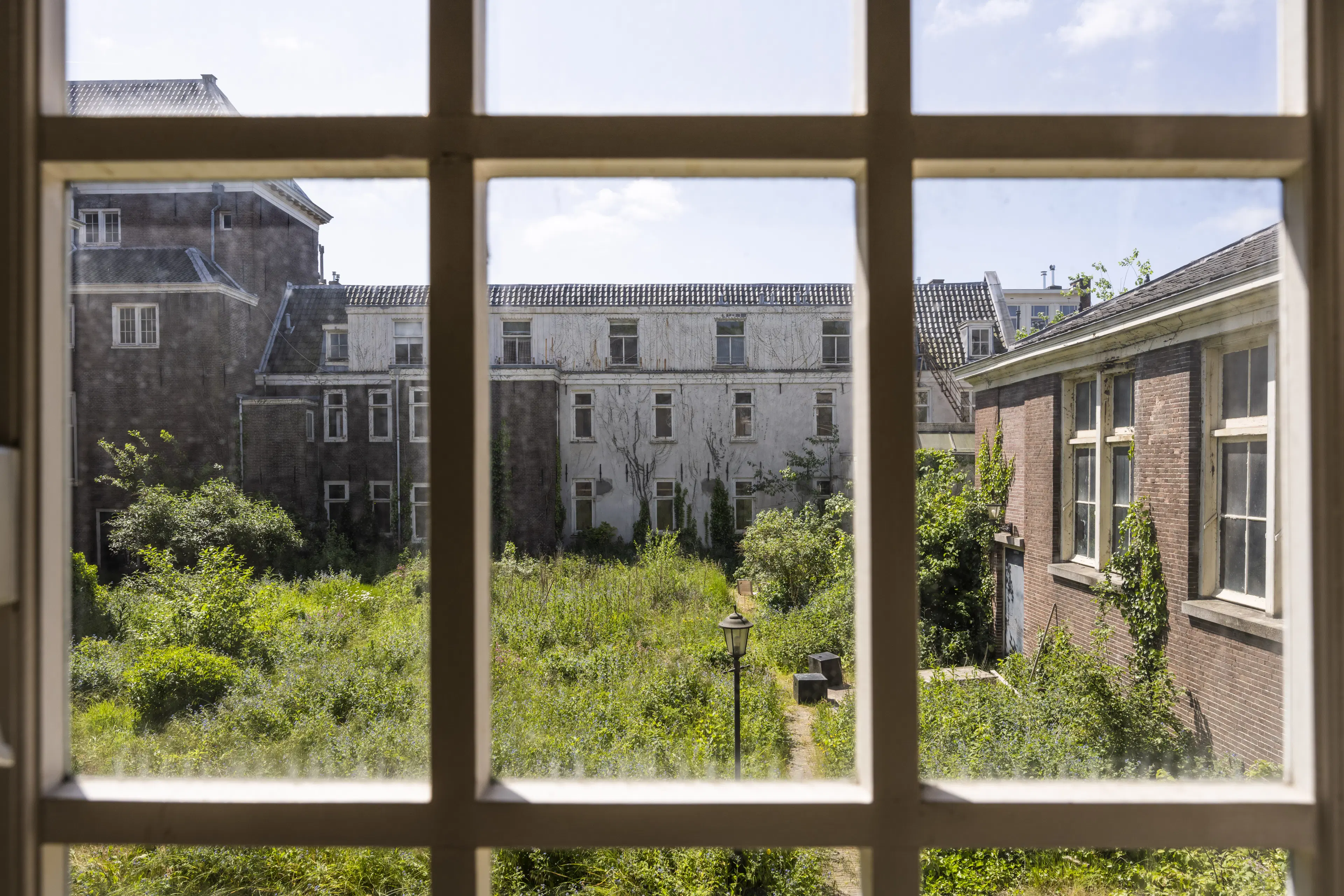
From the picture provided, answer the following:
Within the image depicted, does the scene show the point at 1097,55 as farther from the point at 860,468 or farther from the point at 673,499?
the point at 673,499

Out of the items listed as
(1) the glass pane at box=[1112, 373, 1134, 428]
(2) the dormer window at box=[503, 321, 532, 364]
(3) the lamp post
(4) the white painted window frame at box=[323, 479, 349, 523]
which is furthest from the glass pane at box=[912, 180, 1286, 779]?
(4) the white painted window frame at box=[323, 479, 349, 523]

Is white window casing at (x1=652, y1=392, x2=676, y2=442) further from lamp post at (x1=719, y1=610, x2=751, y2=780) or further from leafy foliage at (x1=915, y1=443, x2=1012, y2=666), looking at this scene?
leafy foliage at (x1=915, y1=443, x2=1012, y2=666)

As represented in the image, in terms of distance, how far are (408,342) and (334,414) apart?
243 mm

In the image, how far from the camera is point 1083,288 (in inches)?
60.6

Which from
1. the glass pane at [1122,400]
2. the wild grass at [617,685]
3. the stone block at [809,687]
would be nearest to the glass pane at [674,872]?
the wild grass at [617,685]

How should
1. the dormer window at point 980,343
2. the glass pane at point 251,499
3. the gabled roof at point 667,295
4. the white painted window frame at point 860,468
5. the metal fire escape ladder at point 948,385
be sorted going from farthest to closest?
the dormer window at point 980,343
the metal fire escape ladder at point 948,385
the gabled roof at point 667,295
the glass pane at point 251,499
the white painted window frame at point 860,468

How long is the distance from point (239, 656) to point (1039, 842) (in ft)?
4.59

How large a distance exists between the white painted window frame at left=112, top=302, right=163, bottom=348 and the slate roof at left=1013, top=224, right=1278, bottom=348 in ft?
5.20

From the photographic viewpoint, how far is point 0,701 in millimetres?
685

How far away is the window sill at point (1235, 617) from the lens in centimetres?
102

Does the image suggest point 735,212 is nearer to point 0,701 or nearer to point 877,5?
point 877,5

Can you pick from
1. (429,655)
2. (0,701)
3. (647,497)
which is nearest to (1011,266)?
(647,497)

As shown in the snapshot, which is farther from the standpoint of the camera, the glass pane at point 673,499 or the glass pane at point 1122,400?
the glass pane at point 1122,400

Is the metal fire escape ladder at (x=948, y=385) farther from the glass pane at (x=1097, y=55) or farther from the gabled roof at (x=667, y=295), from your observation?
the glass pane at (x=1097, y=55)
